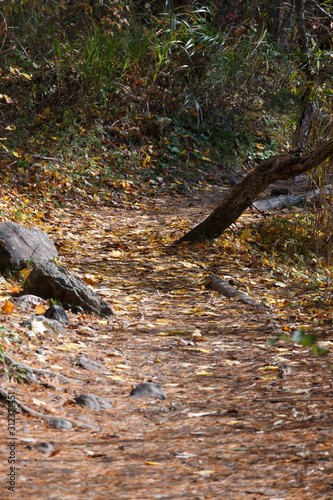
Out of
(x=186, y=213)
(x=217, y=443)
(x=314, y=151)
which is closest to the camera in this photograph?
(x=217, y=443)

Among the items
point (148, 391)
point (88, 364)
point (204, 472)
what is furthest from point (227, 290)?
point (204, 472)

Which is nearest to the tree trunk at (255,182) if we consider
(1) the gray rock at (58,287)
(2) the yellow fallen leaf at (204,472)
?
(1) the gray rock at (58,287)

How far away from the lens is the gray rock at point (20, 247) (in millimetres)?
3971

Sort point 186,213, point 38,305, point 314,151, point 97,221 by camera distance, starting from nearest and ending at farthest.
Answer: point 38,305 → point 314,151 → point 97,221 → point 186,213

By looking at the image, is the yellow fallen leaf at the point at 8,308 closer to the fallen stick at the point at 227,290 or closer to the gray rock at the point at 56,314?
the gray rock at the point at 56,314

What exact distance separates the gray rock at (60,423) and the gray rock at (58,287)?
152 cm

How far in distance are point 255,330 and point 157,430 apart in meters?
1.62

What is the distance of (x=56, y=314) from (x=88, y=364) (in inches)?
24.2

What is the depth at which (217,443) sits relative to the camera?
1.94 meters

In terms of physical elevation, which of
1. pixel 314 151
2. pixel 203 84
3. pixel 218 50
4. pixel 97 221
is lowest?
pixel 97 221

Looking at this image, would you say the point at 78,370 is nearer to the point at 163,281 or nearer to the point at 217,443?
the point at 217,443

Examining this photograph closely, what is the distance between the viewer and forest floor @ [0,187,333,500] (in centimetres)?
162

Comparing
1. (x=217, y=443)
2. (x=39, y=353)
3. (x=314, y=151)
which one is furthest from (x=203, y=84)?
(x=217, y=443)

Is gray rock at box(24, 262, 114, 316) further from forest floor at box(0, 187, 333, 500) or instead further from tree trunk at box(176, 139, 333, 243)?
tree trunk at box(176, 139, 333, 243)
